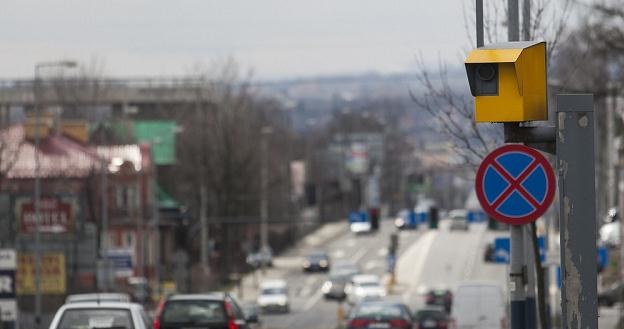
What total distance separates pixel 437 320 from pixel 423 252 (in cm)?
6754

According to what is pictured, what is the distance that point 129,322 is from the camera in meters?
20.1

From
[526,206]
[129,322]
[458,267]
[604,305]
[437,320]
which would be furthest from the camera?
[458,267]

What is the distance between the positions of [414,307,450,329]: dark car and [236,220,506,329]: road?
10222 mm

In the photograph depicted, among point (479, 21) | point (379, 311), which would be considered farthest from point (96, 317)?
point (379, 311)

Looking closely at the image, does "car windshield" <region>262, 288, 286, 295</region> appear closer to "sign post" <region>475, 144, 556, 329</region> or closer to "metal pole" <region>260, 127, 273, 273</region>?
"metal pole" <region>260, 127, 273, 273</region>

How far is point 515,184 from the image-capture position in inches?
494

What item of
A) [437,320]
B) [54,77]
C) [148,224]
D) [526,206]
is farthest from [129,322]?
[54,77]

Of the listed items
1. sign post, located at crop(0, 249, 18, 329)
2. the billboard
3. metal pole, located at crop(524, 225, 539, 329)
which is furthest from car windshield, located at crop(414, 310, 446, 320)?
metal pole, located at crop(524, 225, 539, 329)

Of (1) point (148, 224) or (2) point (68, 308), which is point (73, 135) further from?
(2) point (68, 308)

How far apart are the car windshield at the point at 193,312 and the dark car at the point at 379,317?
38.0 feet

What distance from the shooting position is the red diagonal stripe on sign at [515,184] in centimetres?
1249

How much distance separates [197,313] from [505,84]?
13397mm

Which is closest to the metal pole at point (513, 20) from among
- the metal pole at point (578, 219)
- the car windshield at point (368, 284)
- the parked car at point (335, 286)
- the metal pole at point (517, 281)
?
the metal pole at point (517, 281)

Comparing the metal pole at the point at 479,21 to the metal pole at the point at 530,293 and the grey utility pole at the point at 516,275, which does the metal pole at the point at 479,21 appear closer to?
the grey utility pole at the point at 516,275
